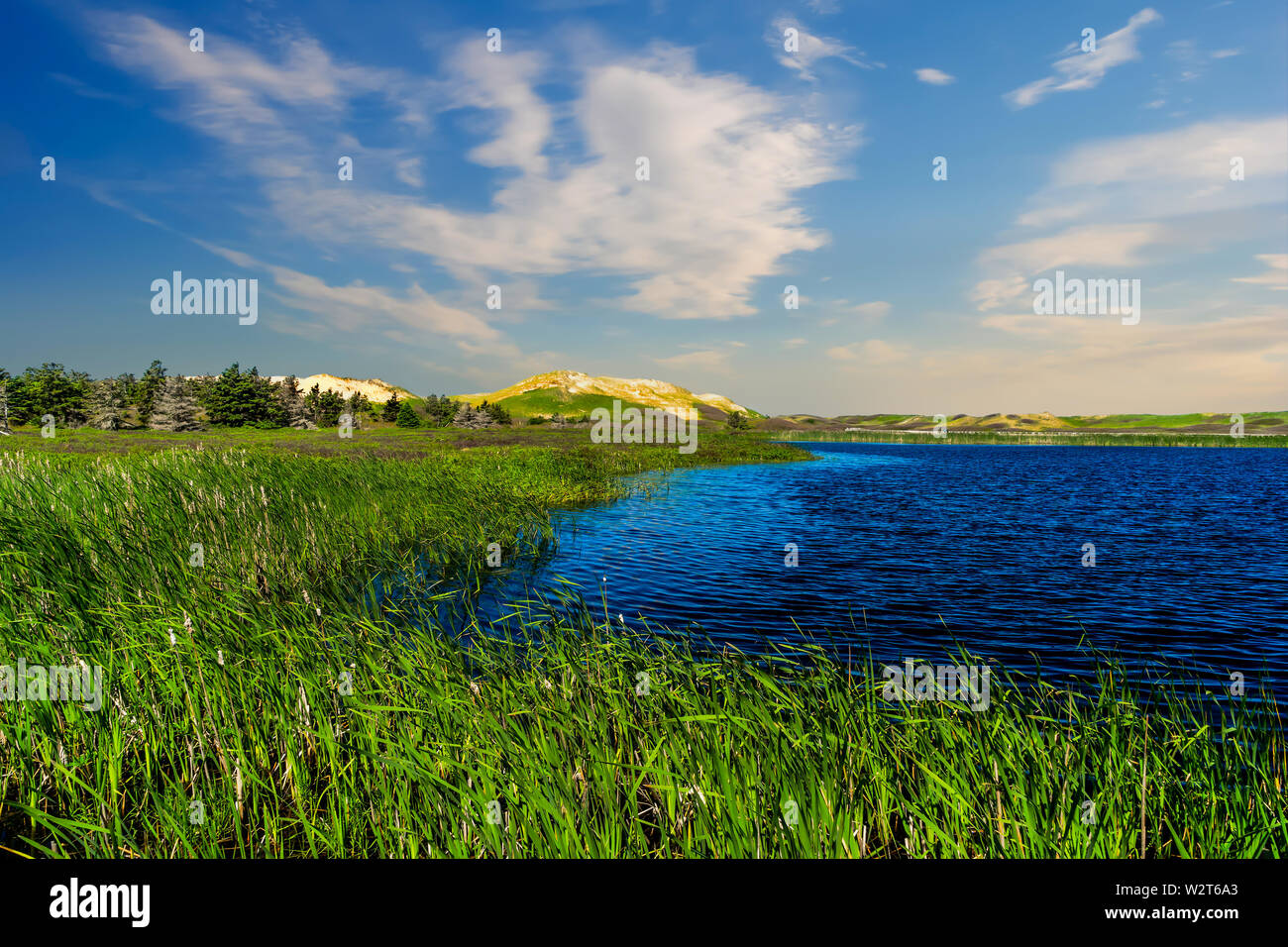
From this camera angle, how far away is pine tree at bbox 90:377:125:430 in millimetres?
96000

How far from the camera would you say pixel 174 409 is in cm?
9444

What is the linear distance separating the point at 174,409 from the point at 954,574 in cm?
11231

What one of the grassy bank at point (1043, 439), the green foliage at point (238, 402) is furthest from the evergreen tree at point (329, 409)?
the grassy bank at point (1043, 439)

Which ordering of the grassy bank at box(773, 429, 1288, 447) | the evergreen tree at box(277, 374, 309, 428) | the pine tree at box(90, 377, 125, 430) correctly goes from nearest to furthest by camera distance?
the pine tree at box(90, 377, 125, 430) < the evergreen tree at box(277, 374, 309, 428) < the grassy bank at box(773, 429, 1288, 447)

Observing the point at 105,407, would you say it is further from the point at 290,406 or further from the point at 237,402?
the point at 290,406

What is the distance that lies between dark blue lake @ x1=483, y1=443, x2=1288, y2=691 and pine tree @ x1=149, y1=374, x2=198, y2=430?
305ft

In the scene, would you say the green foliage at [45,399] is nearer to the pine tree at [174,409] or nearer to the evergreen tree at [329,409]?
the pine tree at [174,409]

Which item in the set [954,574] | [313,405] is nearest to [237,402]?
[313,405]

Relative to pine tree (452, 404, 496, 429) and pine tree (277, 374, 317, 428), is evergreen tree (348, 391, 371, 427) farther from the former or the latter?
pine tree (452, 404, 496, 429)

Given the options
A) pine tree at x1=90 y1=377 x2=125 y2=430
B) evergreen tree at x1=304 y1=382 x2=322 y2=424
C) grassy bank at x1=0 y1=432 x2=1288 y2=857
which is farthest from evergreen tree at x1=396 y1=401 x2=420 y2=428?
grassy bank at x1=0 y1=432 x2=1288 y2=857

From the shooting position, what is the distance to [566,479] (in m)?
35.2

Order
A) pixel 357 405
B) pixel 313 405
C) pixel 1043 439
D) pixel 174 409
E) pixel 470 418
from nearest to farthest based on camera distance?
pixel 174 409 < pixel 313 405 < pixel 357 405 < pixel 470 418 < pixel 1043 439

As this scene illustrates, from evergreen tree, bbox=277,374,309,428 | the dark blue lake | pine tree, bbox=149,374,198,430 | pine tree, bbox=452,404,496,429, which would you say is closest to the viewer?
the dark blue lake
